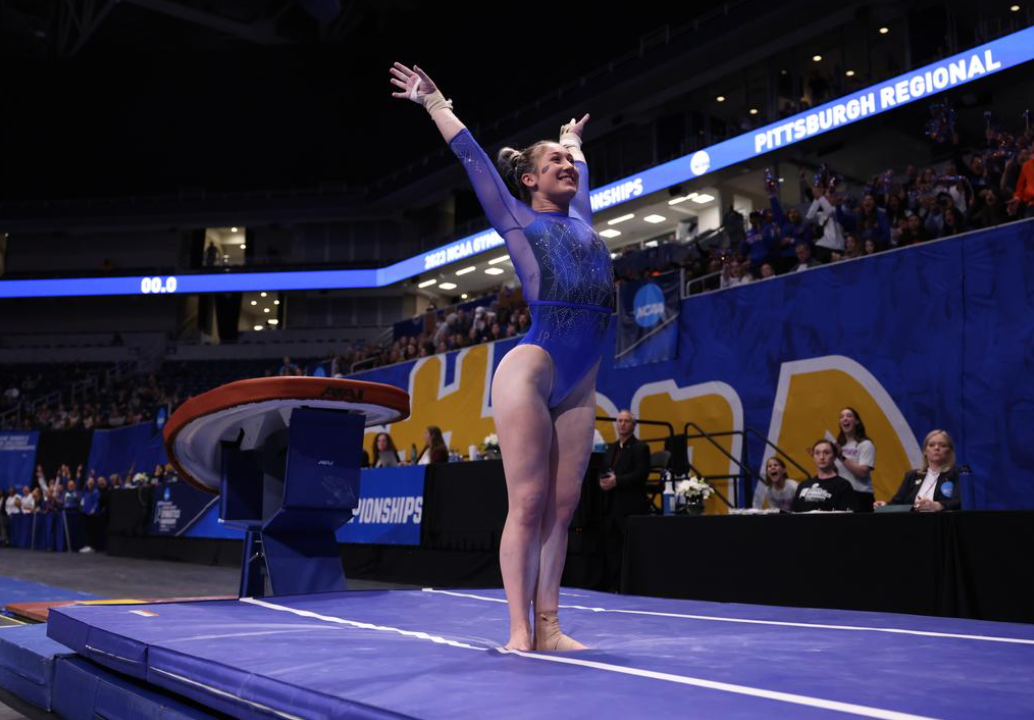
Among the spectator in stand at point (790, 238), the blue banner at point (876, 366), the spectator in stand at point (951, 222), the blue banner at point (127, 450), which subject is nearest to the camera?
the blue banner at point (876, 366)

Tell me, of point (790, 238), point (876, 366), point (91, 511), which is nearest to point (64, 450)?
point (91, 511)

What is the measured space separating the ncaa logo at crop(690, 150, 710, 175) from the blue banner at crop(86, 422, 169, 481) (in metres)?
12.6

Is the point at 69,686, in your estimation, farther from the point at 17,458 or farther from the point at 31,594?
the point at 17,458

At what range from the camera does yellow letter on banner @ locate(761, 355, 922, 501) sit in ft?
26.8

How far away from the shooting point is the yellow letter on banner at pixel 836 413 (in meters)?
8.16

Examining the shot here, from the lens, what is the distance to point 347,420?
4.60 meters

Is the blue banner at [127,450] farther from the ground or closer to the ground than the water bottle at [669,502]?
farther from the ground

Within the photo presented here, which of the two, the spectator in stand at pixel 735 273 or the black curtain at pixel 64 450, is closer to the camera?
the spectator in stand at pixel 735 273

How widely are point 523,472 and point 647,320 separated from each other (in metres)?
8.27

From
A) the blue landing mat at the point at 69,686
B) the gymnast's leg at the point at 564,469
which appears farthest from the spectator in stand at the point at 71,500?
the gymnast's leg at the point at 564,469

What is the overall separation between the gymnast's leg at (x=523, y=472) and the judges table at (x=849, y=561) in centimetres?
276

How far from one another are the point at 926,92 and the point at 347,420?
1239 cm

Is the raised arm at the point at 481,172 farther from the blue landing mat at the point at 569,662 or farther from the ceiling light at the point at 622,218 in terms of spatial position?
the ceiling light at the point at 622,218

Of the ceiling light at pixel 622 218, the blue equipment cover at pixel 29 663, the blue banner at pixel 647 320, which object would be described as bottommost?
the blue equipment cover at pixel 29 663
